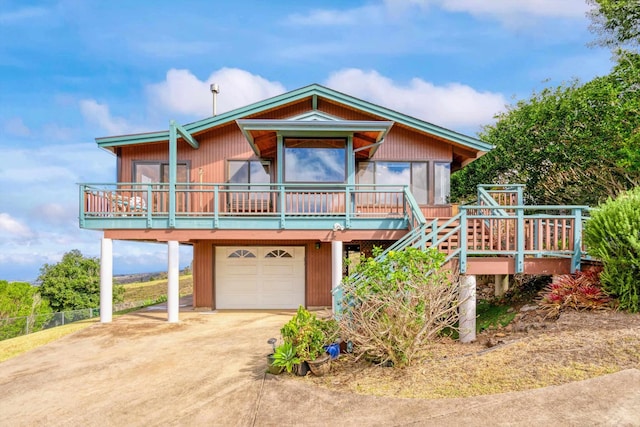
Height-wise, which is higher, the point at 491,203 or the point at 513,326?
the point at 491,203

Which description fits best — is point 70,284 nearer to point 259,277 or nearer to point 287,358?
point 259,277

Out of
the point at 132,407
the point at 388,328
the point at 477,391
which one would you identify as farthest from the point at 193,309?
the point at 477,391

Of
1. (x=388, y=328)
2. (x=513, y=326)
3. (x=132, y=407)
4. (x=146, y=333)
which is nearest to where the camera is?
(x=132, y=407)

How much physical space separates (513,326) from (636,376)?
2.95m

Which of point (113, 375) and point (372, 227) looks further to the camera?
point (372, 227)

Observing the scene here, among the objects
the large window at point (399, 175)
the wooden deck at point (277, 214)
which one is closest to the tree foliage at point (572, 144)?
the wooden deck at point (277, 214)

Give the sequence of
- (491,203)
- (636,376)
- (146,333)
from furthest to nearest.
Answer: (491,203) → (146,333) → (636,376)

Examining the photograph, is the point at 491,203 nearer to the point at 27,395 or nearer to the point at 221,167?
the point at 221,167

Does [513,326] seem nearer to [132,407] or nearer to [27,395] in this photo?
[132,407]

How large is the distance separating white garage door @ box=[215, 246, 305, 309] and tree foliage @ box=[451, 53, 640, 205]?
1233 centimetres

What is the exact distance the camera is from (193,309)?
1402cm

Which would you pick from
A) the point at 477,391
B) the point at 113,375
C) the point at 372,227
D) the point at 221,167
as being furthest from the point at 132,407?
the point at 221,167

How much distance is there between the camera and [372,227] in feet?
40.0

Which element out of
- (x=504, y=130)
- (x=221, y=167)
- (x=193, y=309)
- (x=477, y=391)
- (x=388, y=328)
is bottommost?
(x=193, y=309)
